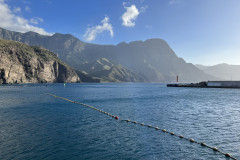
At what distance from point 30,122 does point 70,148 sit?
A: 1828cm

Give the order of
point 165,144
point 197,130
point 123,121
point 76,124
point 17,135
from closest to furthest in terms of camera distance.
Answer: point 165,144 → point 17,135 → point 197,130 → point 76,124 → point 123,121

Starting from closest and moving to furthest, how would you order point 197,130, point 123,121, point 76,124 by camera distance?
point 197,130 < point 76,124 < point 123,121

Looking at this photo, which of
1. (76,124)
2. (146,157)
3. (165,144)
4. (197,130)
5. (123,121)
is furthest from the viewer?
(123,121)

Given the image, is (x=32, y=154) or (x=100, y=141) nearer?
(x=32, y=154)

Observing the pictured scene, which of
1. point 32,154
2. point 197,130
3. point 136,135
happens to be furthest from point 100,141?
point 197,130

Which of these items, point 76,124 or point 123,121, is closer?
point 76,124

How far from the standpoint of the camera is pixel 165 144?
24.3 m

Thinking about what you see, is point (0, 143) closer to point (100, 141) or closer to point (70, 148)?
point (70, 148)

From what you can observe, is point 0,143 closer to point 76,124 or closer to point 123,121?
point 76,124

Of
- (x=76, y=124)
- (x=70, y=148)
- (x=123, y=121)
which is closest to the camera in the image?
(x=70, y=148)

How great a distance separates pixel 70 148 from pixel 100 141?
15.3 feet

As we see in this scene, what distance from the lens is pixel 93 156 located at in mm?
20172

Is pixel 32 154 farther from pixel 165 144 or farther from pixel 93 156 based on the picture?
pixel 165 144

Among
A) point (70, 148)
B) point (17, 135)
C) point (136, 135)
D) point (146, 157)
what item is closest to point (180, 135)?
point (136, 135)
